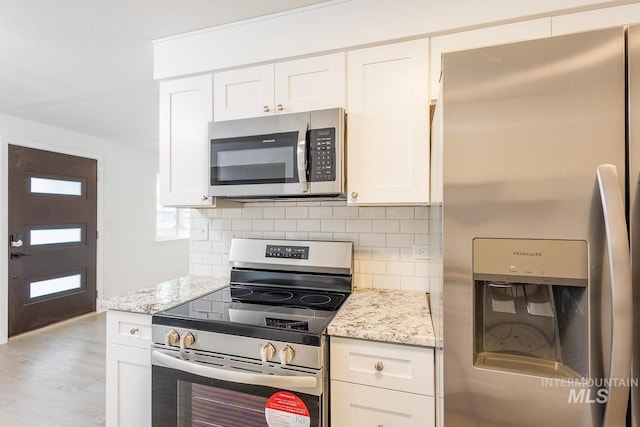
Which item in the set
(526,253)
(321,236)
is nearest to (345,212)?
(321,236)

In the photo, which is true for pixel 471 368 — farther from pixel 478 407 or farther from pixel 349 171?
pixel 349 171

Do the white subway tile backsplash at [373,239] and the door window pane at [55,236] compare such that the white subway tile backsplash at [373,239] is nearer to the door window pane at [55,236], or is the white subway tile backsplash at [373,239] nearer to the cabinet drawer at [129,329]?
the cabinet drawer at [129,329]

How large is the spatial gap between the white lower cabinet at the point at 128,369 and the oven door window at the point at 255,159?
2.68 feet

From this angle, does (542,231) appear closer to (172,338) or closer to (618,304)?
(618,304)

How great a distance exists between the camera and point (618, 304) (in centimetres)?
74

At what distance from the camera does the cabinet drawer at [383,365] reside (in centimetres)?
117

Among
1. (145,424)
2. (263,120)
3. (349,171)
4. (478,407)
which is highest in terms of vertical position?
(263,120)

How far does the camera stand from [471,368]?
899 mm

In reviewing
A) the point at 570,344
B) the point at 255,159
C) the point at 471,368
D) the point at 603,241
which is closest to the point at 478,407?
the point at 471,368

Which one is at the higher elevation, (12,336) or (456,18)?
(456,18)

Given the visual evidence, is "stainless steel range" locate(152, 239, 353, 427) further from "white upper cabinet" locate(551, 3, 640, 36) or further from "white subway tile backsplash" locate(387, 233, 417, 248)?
"white upper cabinet" locate(551, 3, 640, 36)

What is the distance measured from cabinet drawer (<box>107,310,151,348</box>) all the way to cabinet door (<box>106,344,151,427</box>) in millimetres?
32

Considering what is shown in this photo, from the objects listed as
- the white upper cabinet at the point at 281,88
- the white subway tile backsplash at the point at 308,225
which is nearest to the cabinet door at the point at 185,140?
the white upper cabinet at the point at 281,88

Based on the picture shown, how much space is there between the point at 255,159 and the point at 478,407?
1.36m
